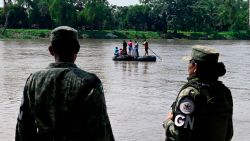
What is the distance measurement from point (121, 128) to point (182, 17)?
105 m

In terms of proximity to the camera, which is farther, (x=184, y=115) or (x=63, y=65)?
(x=184, y=115)

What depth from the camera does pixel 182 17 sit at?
116 meters

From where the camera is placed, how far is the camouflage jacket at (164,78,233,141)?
399 centimetres

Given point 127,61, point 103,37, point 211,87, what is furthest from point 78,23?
point 211,87

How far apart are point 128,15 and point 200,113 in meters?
113

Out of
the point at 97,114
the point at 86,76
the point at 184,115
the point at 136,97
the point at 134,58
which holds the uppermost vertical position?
the point at 86,76

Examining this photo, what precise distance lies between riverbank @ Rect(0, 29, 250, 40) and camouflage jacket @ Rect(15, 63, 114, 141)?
89.8 meters

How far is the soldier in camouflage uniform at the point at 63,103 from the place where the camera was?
3396 mm

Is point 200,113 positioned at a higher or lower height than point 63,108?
lower

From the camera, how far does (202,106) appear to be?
13.2 feet

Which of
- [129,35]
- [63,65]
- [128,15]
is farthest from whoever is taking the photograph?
[128,15]

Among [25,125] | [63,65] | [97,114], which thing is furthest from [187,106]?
[25,125]

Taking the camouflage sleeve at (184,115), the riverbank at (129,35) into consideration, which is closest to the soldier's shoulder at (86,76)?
the camouflage sleeve at (184,115)

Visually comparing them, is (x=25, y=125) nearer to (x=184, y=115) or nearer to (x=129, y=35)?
(x=184, y=115)
